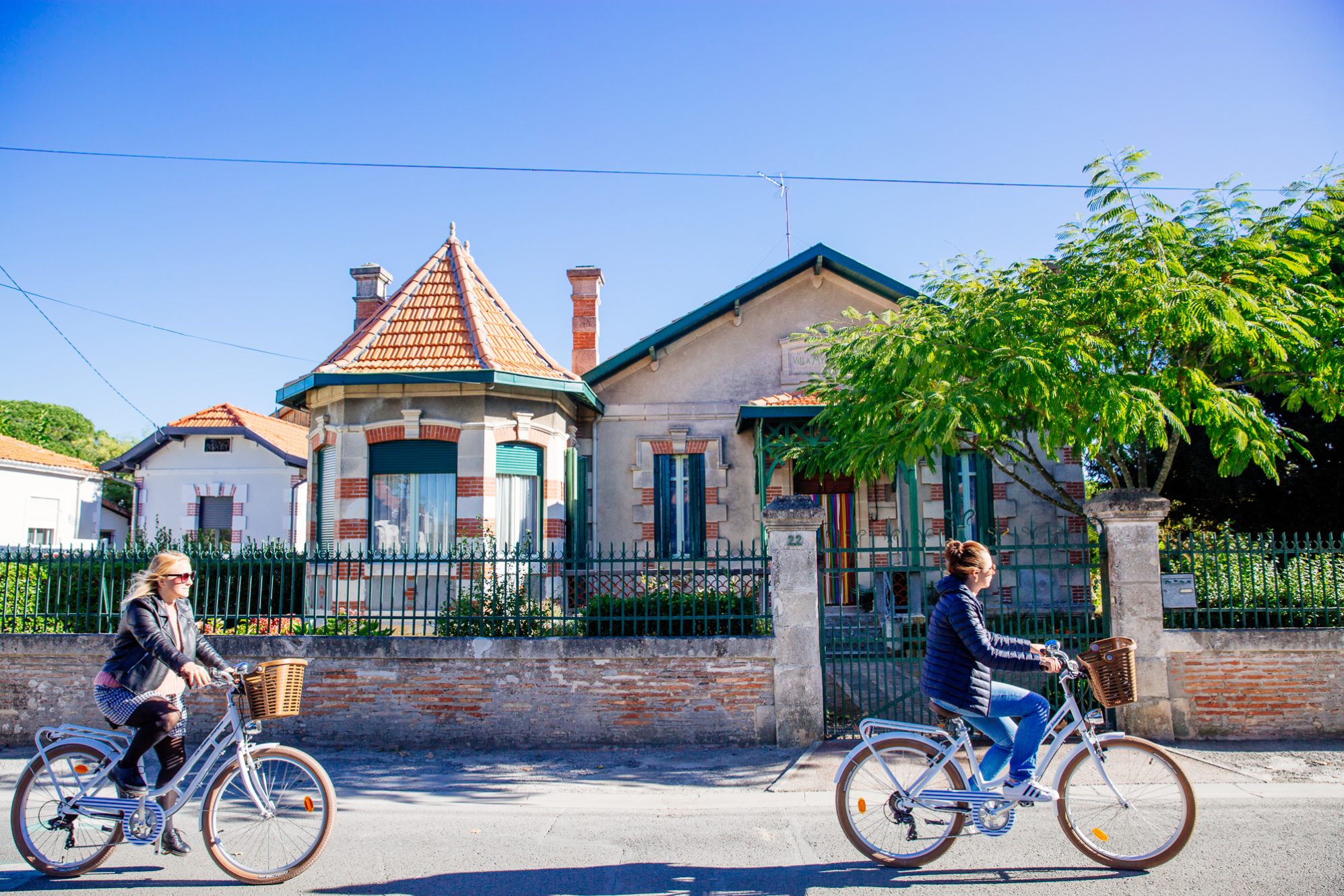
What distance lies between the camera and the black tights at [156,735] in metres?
4.55

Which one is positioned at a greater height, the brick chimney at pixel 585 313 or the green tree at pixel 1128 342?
the brick chimney at pixel 585 313

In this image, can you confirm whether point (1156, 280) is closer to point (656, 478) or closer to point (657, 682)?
point (657, 682)

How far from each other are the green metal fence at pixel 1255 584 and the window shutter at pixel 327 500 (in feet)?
31.8

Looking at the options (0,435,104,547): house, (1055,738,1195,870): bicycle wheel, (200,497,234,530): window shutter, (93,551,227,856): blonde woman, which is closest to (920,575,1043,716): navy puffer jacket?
(1055,738,1195,870): bicycle wheel

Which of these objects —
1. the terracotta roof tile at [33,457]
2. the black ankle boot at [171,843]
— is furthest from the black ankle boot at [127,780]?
the terracotta roof tile at [33,457]

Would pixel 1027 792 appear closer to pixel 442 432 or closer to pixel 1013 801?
pixel 1013 801

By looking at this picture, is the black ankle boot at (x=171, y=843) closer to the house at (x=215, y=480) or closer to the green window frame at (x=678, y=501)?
the green window frame at (x=678, y=501)

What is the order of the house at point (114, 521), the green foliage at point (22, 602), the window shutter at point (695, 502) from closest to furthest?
1. the green foliage at point (22, 602)
2. the window shutter at point (695, 502)
3. the house at point (114, 521)

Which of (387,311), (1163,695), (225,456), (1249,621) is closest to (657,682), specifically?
(1163,695)

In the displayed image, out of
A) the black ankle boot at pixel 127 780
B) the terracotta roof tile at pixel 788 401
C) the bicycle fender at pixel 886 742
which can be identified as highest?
the terracotta roof tile at pixel 788 401

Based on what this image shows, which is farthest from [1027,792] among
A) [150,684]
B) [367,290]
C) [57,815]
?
[367,290]

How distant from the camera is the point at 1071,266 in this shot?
8.56 m

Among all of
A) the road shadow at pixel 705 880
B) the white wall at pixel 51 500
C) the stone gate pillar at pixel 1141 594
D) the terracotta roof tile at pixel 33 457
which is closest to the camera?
the road shadow at pixel 705 880

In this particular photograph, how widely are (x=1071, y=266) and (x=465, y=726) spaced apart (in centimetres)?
710
